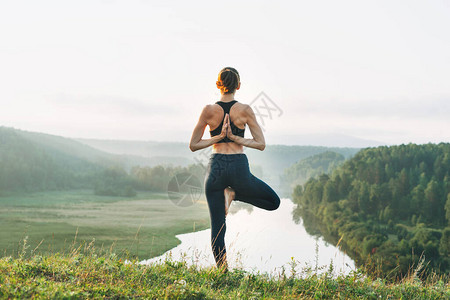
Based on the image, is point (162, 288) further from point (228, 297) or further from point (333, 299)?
point (333, 299)

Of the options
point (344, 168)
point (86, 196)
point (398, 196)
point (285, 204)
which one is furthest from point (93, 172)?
point (398, 196)

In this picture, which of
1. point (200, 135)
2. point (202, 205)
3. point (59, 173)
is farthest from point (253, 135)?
point (59, 173)

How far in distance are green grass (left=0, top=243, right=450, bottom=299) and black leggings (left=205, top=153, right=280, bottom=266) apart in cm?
52

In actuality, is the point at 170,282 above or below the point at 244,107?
below

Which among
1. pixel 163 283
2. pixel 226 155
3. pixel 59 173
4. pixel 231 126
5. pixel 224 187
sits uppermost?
→ pixel 231 126

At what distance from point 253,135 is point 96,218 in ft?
328

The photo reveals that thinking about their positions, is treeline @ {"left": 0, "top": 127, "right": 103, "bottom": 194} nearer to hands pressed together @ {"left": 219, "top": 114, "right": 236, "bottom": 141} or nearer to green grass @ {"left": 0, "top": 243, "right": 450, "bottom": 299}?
green grass @ {"left": 0, "top": 243, "right": 450, "bottom": 299}

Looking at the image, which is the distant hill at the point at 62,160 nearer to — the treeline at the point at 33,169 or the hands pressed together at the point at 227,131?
the treeline at the point at 33,169

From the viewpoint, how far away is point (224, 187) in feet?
21.5

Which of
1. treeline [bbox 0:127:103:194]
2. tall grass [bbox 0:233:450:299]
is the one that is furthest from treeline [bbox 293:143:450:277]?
treeline [bbox 0:127:103:194]

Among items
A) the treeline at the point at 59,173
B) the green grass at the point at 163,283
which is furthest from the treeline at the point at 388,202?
the green grass at the point at 163,283

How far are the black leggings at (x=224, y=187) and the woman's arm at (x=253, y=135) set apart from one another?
216 millimetres

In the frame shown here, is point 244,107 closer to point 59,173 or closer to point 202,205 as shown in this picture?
point 202,205

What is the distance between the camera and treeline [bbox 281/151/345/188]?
16926cm
